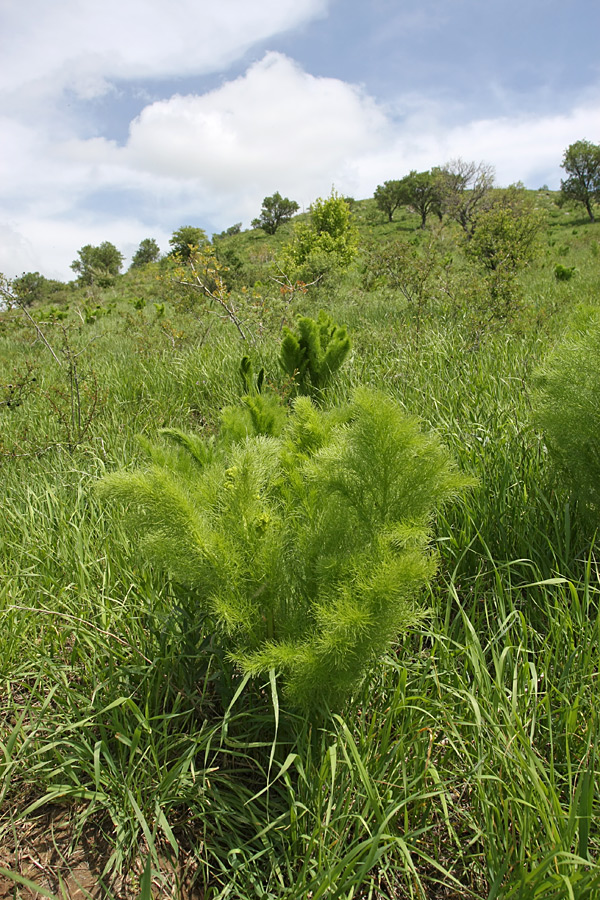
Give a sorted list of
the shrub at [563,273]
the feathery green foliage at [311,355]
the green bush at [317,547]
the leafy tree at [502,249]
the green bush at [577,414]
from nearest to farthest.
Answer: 1. the green bush at [317,547]
2. the green bush at [577,414]
3. the feathery green foliage at [311,355]
4. the leafy tree at [502,249]
5. the shrub at [563,273]

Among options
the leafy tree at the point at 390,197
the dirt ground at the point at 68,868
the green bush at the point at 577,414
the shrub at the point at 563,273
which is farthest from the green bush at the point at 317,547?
the leafy tree at the point at 390,197

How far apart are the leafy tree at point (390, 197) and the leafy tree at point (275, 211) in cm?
760

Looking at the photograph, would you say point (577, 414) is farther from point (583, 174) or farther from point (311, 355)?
point (583, 174)

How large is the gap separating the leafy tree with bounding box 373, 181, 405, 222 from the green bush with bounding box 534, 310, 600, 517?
148 ft

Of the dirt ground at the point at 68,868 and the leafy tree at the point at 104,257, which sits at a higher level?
the leafy tree at the point at 104,257

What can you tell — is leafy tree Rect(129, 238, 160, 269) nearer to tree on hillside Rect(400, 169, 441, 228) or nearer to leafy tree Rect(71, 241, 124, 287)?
leafy tree Rect(71, 241, 124, 287)

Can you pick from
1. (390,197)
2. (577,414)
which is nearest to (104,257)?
(390,197)

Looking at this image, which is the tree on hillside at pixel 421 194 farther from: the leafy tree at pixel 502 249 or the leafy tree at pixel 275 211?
the leafy tree at pixel 502 249

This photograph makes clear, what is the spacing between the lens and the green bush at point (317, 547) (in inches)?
39.1

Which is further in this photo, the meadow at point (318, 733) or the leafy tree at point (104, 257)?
the leafy tree at point (104, 257)

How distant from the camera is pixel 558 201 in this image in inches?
1518

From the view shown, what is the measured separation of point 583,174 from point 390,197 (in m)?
14.4

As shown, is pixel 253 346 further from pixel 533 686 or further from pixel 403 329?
pixel 533 686

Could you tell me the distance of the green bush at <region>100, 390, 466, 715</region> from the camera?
993 millimetres
